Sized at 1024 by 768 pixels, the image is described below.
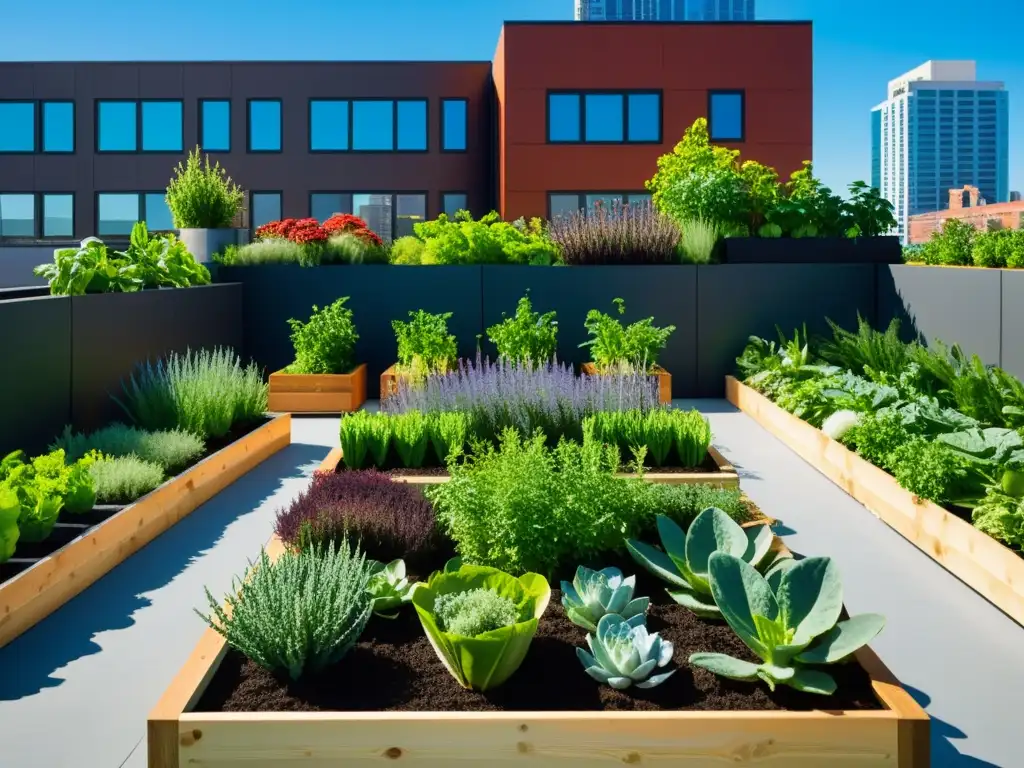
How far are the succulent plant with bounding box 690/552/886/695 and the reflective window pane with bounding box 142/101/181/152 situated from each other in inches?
880

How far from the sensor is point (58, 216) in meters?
24.2

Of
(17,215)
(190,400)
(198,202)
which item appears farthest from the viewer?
(17,215)

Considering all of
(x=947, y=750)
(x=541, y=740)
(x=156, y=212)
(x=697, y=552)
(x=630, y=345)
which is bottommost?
(x=947, y=750)

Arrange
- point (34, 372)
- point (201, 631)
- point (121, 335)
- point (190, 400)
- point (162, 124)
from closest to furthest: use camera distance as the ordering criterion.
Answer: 1. point (201, 631)
2. point (34, 372)
3. point (190, 400)
4. point (121, 335)
5. point (162, 124)

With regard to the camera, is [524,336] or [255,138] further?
[255,138]

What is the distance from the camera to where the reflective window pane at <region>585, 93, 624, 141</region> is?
68.4 feet

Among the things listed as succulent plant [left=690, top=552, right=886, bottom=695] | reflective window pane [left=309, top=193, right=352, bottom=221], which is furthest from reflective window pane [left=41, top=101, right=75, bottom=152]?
succulent plant [left=690, top=552, right=886, bottom=695]

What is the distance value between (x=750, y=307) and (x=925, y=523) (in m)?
5.42

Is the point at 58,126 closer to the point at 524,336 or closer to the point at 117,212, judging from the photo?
the point at 117,212

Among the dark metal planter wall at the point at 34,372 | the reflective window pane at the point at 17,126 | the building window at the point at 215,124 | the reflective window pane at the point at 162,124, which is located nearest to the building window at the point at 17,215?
the reflective window pane at the point at 17,126

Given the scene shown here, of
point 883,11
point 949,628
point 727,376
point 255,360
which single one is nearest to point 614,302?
point 727,376

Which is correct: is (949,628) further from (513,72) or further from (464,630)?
(513,72)

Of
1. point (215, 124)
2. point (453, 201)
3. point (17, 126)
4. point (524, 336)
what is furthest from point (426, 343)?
point (17, 126)

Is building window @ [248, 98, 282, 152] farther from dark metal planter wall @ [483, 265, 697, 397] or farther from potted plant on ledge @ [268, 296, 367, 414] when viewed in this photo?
potted plant on ledge @ [268, 296, 367, 414]
